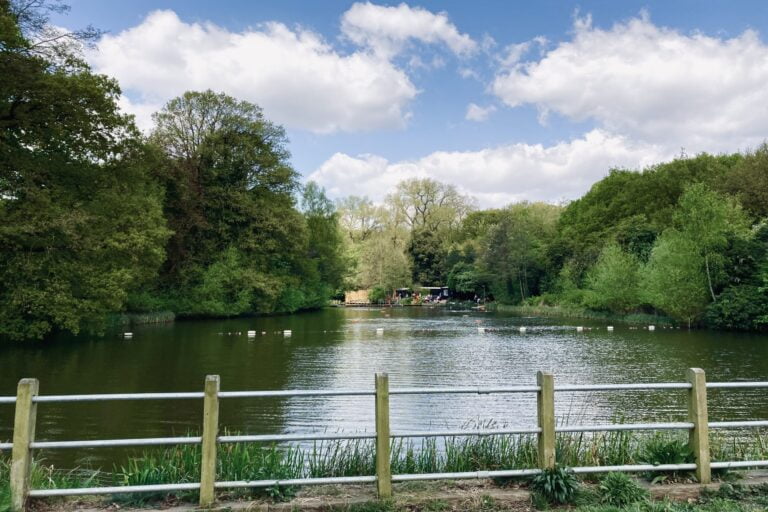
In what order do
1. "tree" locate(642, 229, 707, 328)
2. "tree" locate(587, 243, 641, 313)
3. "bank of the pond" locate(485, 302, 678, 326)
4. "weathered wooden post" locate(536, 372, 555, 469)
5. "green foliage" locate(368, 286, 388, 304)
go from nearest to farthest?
"weathered wooden post" locate(536, 372, 555, 469), "tree" locate(642, 229, 707, 328), "bank of the pond" locate(485, 302, 678, 326), "tree" locate(587, 243, 641, 313), "green foliage" locate(368, 286, 388, 304)

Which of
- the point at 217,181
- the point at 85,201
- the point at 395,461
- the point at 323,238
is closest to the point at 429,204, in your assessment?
the point at 323,238

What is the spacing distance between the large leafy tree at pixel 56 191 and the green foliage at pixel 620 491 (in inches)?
902

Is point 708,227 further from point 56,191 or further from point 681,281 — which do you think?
point 56,191

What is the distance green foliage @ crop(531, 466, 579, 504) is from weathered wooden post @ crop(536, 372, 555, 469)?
0.27ft

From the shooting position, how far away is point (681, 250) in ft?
118

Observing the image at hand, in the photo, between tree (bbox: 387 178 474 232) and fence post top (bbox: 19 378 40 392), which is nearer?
fence post top (bbox: 19 378 40 392)

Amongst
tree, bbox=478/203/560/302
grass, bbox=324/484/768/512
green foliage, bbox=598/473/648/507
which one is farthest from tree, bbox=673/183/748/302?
green foliage, bbox=598/473/648/507

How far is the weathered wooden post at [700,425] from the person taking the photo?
17.4 ft

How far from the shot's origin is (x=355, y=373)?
1888 cm

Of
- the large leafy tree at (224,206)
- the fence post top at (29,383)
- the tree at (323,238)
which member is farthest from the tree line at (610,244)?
the fence post top at (29,383)

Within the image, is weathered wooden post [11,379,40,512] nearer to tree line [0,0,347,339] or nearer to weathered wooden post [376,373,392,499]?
weathered wooden post [376,373,392,499]

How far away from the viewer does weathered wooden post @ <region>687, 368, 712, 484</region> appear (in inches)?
209

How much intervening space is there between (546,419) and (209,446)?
10.0ft

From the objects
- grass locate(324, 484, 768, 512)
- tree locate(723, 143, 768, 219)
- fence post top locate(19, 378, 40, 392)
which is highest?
tree locate(723, 143, 768, 219)
